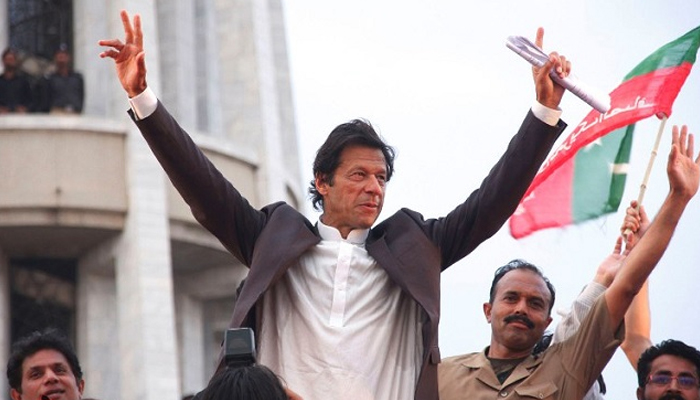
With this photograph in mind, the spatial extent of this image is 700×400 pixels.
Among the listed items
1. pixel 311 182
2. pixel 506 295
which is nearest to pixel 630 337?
pixel 506 295

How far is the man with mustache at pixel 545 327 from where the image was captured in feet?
36.2

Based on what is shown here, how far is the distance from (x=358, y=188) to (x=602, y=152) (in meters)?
4.67

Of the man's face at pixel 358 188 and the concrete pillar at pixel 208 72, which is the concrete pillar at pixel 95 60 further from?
the man's face at pixel 358 188

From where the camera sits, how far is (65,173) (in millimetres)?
31266

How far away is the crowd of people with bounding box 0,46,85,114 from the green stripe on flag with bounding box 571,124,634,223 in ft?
59.0

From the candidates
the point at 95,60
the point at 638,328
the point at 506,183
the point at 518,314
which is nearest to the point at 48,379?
the point at 518,314

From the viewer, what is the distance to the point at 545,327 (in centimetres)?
1172

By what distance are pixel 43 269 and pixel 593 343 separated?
23681 mm

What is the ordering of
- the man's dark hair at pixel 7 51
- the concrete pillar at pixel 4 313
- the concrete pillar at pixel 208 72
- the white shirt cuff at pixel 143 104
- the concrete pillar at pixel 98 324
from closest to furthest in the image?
the white shirt cuff at pixel 143 104 < the man's dark hair at pixel 7 51 < the concrete pillar at pixel 4 313 < the concrete pillar at pixel 98 324 < the concrete pillar at pixel 208 72

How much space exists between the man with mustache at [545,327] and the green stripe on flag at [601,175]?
2.33 meters

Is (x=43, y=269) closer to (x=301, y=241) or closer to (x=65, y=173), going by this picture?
(x=65, y=173)

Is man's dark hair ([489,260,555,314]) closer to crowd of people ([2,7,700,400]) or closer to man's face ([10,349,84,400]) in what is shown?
crowd of people ([2,7,700,400])

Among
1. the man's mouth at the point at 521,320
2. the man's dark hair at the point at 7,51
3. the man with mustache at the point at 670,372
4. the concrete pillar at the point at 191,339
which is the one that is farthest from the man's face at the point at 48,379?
the concrete pillar at the point at 191,339

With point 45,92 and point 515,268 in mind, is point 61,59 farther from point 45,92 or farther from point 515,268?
point 515,268
